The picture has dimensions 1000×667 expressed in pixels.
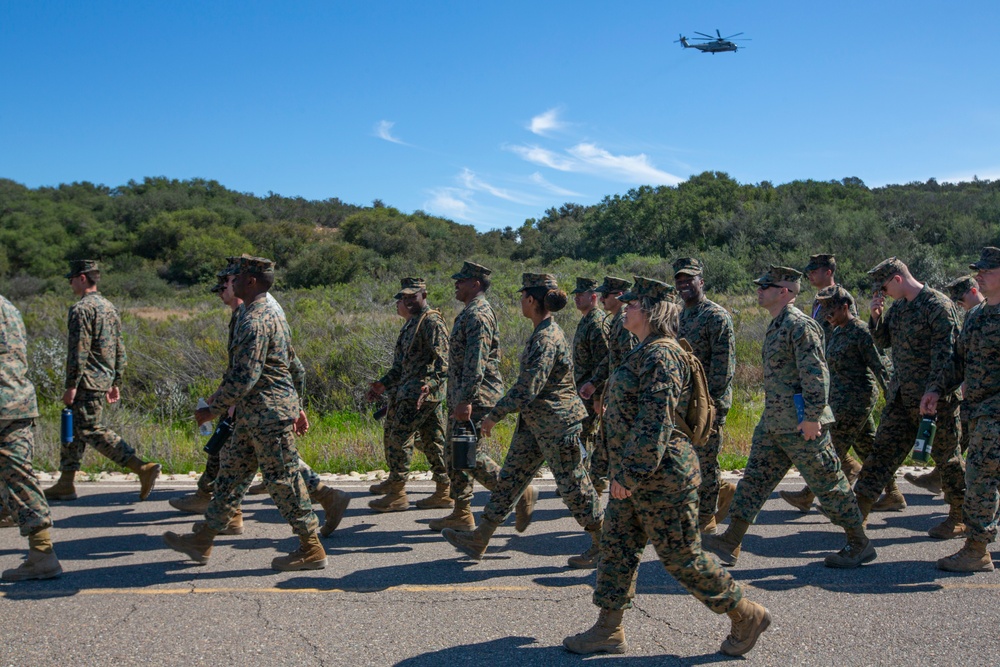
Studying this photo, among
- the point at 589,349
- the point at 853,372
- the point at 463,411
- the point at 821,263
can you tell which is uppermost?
the point at 821,263

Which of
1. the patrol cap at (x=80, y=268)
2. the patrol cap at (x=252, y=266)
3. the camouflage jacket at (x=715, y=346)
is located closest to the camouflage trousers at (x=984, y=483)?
the camouflage jacket at (x=715, y=346)

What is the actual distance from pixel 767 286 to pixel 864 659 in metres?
2.49

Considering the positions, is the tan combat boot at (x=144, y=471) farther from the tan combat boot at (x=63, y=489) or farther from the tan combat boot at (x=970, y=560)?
the tan combat boot at (x=970, y=560)

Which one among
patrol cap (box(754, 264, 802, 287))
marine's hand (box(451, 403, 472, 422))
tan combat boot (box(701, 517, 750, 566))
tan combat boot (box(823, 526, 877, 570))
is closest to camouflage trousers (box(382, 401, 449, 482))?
marine's hand (box(451, 403, 472, 422))

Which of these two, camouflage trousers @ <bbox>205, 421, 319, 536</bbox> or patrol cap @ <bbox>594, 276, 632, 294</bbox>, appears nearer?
camouflage trousers @ <bbox>205, 421, 319, 536</bbox>

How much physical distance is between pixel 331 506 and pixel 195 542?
3.57 ft

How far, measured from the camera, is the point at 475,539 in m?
5.66

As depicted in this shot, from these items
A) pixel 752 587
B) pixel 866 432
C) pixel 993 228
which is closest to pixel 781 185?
pixel 993 228

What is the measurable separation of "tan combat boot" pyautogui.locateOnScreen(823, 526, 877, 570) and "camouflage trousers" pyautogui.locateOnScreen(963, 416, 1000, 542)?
67 cm

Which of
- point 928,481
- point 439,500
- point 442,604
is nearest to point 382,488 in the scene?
point 439,500

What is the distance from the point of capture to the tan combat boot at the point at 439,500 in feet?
24.1

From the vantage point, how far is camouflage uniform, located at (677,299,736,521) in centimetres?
620

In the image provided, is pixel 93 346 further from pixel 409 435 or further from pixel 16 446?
pixel 409 435

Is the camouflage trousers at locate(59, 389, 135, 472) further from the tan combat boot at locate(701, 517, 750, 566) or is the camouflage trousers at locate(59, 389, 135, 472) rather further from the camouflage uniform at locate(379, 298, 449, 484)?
the tan combat boot at locate(701, 517, 750, 566)
